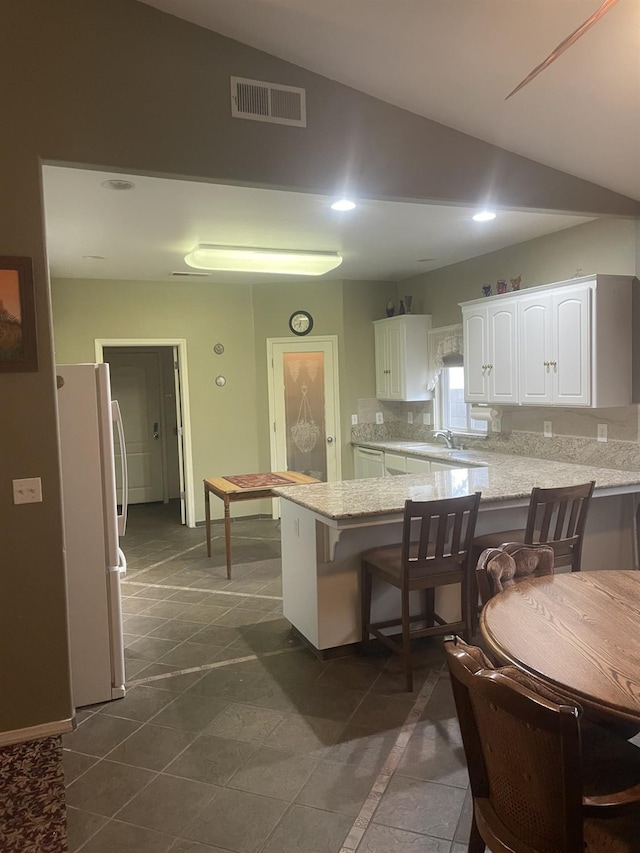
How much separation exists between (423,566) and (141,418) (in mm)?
5976

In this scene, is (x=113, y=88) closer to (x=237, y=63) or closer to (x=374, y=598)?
(x=237, y=63)

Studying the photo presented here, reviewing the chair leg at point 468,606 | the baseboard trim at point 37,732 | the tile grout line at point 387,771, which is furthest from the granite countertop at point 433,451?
the baseboard trim at point 37,732

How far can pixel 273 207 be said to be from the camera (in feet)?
12.6

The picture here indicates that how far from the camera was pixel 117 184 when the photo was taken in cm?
332

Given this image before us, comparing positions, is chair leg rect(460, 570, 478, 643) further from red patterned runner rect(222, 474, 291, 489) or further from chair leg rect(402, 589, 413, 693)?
red patterned runner rect(222, 474, 291, 489)

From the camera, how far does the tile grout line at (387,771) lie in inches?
80.4

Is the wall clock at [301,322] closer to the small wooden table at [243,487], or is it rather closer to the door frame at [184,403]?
the door frame at [184,403]

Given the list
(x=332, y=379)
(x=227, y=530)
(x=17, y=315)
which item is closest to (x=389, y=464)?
(x=332, y=379)

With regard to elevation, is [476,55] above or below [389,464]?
above

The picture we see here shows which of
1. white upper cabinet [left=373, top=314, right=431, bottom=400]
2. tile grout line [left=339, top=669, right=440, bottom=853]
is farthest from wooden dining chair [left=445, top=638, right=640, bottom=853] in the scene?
white upper cabinet [left=373, top=314, right=431, bottom=400]

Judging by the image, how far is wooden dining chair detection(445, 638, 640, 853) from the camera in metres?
1.24

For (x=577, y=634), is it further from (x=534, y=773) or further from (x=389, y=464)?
(x=389, y=464)

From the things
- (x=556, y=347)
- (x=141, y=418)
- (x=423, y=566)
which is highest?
(x=556, y=347)

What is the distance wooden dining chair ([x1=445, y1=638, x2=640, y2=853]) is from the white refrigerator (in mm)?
2038
